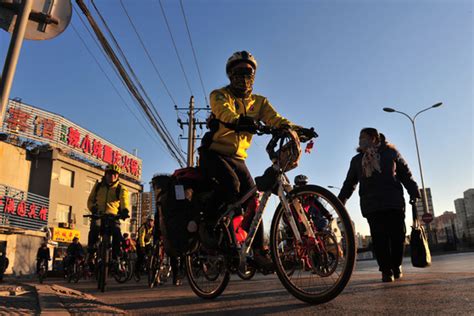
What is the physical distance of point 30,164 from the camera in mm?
30250

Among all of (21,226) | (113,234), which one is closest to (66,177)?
(21,226)

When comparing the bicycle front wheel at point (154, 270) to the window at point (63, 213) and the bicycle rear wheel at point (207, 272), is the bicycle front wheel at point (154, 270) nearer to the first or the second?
the bicycle rear wheel at point (207, 272)

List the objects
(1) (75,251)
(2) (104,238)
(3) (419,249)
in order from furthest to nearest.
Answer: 1. (1) (75,251)
2. (2) (104,238)
3. (3) (419,249)

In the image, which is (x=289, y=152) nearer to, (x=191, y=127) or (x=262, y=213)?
(x=262, y=213)

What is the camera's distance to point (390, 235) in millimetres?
4734

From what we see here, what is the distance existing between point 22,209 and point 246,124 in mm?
28566

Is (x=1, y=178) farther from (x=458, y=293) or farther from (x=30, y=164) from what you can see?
(x=458, y=293)

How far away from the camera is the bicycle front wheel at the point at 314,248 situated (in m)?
2.54

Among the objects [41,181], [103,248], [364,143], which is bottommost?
[103,248]

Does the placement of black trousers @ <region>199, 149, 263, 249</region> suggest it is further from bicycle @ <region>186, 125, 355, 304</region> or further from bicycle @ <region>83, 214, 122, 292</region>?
bicycle @ <region>83, 214, 122, 292</region>

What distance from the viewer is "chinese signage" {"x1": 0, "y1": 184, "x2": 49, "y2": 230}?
25.9 metres

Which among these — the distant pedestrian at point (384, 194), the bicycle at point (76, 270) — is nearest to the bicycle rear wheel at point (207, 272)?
the distant pedestrian at point (384, 194)

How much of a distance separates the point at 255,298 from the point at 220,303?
1.06ft

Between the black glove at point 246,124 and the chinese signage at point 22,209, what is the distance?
27.3 metres
